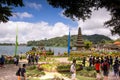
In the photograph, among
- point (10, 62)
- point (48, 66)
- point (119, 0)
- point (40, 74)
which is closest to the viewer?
point (119, 0)

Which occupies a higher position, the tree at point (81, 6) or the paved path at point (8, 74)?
the tree at point (81, 6)

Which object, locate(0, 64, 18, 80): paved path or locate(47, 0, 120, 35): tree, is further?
locate(0, 64, 18, 80): paved path

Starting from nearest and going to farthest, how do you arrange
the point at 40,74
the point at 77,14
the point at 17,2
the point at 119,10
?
the point at 119,10 → the point at 77,14 → the point at 17,2 → the point at 40,74

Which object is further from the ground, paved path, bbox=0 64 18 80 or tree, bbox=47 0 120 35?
tree, bbox=47 0 120 35

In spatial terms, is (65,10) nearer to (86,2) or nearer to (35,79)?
(86,2)

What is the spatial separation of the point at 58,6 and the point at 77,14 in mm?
1407

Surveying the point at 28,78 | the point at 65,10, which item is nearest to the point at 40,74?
the point at 28,78

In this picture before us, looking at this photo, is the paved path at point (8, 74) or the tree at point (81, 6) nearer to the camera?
the tree at point (81, 6)

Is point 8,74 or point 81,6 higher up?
point 81,6

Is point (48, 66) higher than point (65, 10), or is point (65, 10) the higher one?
point (65, 10)

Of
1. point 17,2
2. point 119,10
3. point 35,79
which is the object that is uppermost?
point 17,2

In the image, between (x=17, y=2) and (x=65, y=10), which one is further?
(x=17, y=2)

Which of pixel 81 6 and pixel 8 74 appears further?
pixel 8 74

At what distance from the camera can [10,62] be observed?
4375cm
